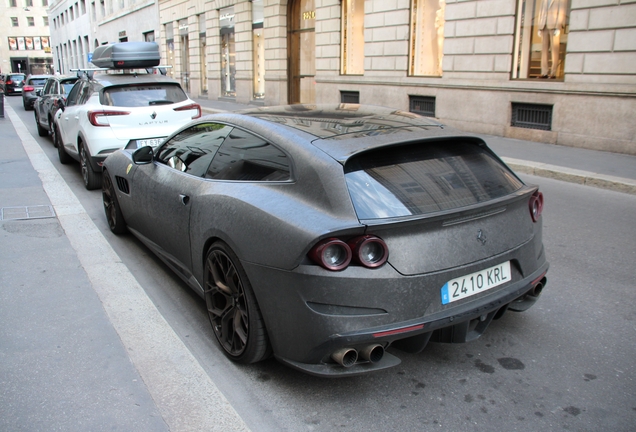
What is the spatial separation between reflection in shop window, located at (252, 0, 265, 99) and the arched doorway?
220 cm

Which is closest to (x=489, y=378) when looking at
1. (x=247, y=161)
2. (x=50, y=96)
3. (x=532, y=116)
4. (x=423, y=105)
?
(x=247, y=161)

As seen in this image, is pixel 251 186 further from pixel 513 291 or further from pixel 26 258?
pixel 26 258

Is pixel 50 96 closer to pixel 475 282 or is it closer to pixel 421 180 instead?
pixel 421 180

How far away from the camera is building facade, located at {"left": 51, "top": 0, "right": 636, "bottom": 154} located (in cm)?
1096

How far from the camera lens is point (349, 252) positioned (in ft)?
9.00

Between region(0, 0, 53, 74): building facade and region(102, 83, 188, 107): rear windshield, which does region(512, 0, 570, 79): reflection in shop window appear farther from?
region(0, 0, 53, 74): building facade

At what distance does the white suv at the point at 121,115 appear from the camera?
26.8 ft

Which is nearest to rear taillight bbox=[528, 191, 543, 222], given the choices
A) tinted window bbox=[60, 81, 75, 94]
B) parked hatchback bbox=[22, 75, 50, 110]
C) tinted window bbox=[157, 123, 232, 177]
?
tinted window bbox=[157, 123, 232, 177]

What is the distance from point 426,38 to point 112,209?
12.1m

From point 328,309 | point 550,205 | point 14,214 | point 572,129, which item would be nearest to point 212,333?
point 328,309

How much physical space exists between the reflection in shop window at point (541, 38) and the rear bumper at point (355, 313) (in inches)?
423

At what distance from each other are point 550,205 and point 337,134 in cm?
493

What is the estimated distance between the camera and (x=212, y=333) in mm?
3893

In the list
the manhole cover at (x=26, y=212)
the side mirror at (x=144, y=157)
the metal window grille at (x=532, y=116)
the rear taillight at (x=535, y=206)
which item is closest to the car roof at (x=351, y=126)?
the rear taillight at (x=535, y=206)
